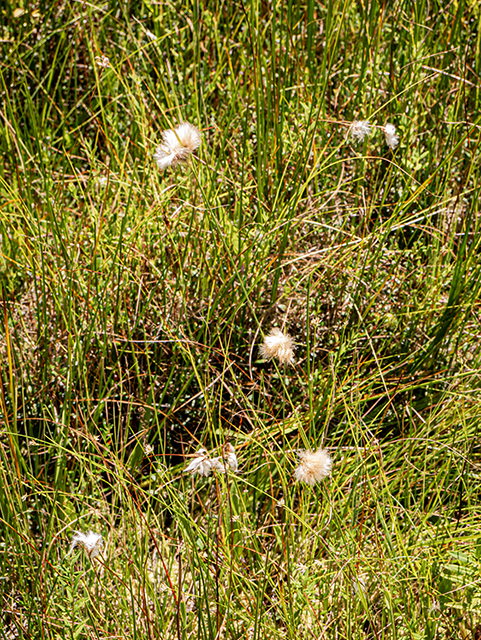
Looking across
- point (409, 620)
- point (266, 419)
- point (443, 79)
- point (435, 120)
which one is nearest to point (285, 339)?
point (266, 419)

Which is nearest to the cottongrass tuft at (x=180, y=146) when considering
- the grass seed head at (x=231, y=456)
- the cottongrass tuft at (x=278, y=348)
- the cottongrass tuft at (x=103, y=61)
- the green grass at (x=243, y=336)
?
the green grass at (x=243, y=336)

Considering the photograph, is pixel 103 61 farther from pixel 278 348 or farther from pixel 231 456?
pixel 231 456

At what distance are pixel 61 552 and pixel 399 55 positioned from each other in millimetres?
1863

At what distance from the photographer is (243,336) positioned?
1726 mm

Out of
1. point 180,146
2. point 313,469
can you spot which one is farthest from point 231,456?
point 180,146

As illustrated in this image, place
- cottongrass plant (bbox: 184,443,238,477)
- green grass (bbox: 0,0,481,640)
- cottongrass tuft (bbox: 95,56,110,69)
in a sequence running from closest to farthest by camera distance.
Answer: cottongrass plant (bbox: 184,443,238,477), green grass (bbox: 0,0,481,640), cottongrass tuft (bbox: 95,56,110,69)

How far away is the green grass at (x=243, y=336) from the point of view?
1.33 m

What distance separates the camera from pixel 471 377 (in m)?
1.61

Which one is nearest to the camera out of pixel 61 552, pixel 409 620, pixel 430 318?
pixel 409 620

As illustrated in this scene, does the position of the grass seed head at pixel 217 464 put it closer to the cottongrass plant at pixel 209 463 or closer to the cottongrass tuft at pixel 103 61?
the cottongrass plant at pixel 209 463

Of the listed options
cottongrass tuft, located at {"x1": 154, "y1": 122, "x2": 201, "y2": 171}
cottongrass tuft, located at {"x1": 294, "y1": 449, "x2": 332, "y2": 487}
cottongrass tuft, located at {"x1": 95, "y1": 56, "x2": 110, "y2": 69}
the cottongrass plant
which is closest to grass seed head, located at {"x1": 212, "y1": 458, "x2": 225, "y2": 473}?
the cottongrass plant

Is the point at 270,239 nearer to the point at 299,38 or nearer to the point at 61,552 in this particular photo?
the point at 299,38

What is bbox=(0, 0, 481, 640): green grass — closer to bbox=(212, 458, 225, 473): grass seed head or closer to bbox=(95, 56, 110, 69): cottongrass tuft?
bbox=(212, 458, 225, 473): grass seed head

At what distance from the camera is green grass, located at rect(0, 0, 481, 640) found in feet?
4.35
